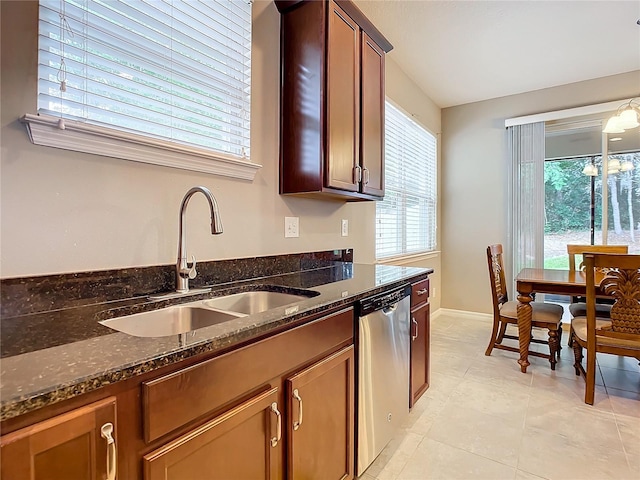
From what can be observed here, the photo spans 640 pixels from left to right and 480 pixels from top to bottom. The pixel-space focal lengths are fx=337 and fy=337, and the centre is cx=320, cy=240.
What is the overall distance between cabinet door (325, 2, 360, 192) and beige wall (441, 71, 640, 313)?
2.87 meters

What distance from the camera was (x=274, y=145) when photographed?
192 cm

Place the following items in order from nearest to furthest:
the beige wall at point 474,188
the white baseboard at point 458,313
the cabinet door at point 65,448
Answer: the cabinet door at point 65,448 < the beige wall at point 474,188 < the white baseboard at point 458,313

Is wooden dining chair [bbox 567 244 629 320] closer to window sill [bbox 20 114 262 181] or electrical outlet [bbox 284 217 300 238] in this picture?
electrical outlet [bbox 284 217 300 238]

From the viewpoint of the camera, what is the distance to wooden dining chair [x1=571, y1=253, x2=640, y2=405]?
6.66 ft

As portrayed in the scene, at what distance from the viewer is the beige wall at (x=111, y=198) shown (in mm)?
1000

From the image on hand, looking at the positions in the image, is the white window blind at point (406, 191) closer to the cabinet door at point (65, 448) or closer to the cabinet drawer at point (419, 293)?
the cabinet drawer at point (419, 293)

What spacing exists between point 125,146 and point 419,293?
1.70 m

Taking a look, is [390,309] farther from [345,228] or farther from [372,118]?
[372,118]

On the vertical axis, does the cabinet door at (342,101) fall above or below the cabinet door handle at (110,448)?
above

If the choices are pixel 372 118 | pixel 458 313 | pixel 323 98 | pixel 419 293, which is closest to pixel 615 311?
pixel 419 293

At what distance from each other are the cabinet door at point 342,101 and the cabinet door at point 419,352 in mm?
882

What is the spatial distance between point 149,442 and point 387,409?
1.24 meters

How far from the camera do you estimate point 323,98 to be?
1798mm

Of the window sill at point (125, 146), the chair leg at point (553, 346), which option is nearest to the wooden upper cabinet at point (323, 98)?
the window sill at point (125, 146)
